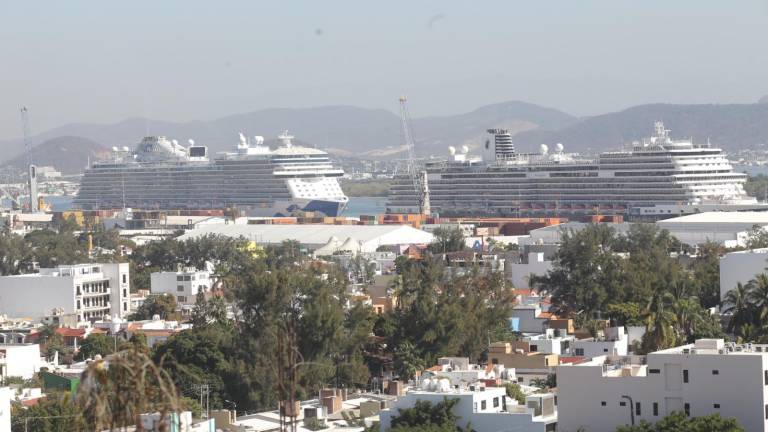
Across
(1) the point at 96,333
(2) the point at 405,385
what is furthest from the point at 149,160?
(2) the point at 405,385

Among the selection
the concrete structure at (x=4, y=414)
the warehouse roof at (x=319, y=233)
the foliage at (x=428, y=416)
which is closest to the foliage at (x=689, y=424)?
the foliage at (x=428, y=416)

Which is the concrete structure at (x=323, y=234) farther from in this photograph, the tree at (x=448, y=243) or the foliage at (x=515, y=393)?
the foliage at (x=515, y=393)

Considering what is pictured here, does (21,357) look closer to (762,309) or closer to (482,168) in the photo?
(762,309)

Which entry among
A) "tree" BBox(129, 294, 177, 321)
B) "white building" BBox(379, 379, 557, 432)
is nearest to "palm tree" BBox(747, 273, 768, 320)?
"white building" BBox(379, 379, 557, 432)

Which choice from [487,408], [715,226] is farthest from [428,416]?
[715,226]

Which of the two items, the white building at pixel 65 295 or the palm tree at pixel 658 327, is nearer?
the palm tree at pixel 658 327

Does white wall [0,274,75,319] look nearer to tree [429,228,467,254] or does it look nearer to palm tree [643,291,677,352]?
palm tree [643,291,677,352]
